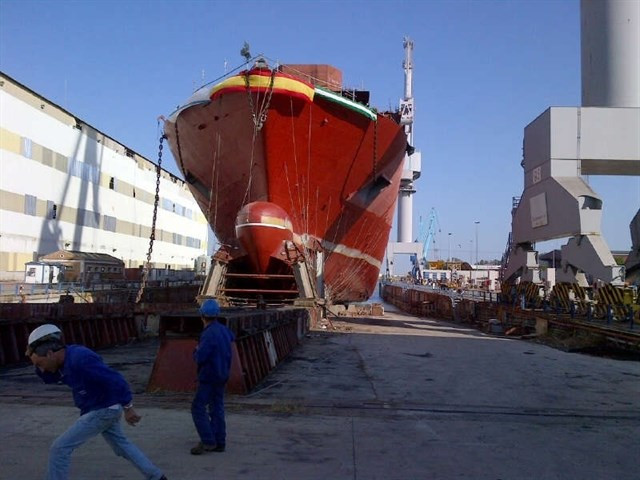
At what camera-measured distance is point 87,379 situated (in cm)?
354

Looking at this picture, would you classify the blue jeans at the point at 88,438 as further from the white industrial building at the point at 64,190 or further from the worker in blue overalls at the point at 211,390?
the white industrial building at the point at 64,190

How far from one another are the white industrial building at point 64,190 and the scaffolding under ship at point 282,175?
11.6 m

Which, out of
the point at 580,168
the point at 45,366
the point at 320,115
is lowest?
the point at 45,366

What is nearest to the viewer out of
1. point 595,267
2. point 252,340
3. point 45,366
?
point 45,366

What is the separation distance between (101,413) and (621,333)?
12.9 m

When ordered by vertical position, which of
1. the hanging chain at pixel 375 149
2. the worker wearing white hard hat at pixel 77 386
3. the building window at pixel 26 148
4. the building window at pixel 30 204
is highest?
the building window at pixel 26 148

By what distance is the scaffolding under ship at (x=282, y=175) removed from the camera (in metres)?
17.5

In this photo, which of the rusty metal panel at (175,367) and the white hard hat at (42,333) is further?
the rusty metal panel at (175,367)

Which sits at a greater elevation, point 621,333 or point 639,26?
point 639,26

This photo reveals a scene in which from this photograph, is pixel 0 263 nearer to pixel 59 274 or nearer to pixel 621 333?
pixel 59 274

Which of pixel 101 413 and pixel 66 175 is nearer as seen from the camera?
pixel 101 413

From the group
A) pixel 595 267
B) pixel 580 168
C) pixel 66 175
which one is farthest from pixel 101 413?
pixel 66 175

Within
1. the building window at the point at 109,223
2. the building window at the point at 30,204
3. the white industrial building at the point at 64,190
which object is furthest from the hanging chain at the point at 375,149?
the building window at the point at 109,223

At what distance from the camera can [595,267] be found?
1638 cm
